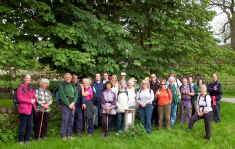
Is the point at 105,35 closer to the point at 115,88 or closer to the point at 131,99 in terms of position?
the point at 115,88

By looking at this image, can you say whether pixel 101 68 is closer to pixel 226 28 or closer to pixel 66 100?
pixel 66 100

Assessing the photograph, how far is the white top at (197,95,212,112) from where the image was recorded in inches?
252

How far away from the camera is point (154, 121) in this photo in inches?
338

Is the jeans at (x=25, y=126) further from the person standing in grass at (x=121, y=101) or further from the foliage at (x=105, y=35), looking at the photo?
the person standing in grass at (x=121, y=101)

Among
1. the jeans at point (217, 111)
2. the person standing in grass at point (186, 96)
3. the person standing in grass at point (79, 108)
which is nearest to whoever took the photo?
the person standing in grass at point (79, 108)

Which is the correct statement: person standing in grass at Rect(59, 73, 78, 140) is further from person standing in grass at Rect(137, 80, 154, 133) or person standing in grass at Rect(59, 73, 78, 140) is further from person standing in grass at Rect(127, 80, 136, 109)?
person standing in grass at Rect(137, 80, 154, 133)

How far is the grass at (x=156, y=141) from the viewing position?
5.49 meters

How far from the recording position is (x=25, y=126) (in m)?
5.79

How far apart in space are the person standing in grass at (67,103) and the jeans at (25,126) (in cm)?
89

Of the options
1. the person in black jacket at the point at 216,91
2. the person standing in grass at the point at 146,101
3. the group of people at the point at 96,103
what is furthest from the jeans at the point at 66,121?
the person in black jacket at the point at 216,91

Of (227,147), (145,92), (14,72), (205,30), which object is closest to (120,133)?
(145,92)

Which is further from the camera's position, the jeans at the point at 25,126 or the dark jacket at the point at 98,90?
the dark jacket at the point at 98,90

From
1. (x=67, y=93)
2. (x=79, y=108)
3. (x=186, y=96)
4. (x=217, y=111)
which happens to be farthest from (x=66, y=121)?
(x=217, y=111)

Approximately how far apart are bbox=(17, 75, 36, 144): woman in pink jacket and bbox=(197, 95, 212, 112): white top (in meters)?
4.99
